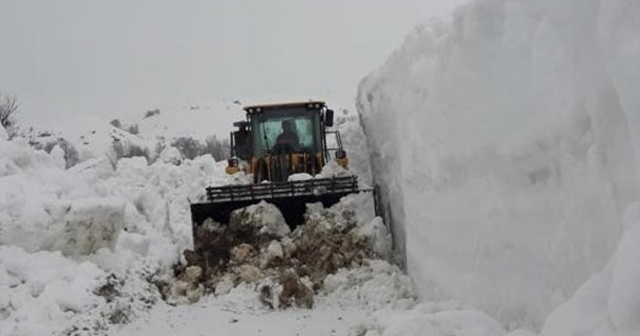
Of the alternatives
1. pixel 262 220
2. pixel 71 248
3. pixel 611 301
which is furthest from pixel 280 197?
pixel 611 301

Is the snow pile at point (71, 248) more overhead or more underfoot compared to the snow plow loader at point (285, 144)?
more underfoot

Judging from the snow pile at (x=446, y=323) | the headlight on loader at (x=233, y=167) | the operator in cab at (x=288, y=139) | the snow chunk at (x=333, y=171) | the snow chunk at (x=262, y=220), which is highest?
the operator in cab at (x=288, y=139)

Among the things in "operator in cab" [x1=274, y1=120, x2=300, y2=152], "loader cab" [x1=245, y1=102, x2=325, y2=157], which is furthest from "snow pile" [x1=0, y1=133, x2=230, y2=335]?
"loader cab" [x1=245, y1=102, x2=325, y2=157]

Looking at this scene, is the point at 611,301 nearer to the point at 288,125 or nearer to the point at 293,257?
the point at 293,257

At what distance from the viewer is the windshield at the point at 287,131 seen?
1409 cm

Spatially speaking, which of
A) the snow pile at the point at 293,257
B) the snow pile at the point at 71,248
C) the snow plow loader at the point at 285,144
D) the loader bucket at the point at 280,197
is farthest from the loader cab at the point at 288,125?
the snow pile at the point at 293,257

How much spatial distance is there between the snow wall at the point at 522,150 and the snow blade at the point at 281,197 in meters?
3.27

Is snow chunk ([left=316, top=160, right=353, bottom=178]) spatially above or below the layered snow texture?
above

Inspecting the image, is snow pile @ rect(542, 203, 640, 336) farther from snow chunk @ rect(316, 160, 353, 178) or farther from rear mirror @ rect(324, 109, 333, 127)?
rear mirror @ rect(324, 109, 333, 127)

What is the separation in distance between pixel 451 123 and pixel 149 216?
6972 mm

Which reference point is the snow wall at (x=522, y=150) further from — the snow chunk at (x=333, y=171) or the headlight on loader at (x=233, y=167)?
the headlight on loader at (x=233, y=167)

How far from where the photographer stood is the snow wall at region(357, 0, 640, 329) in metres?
4.16

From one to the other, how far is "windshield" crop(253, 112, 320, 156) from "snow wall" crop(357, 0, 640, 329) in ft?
19.5

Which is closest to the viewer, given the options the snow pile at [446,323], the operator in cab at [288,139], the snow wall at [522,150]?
the snow wall at [522,150]
